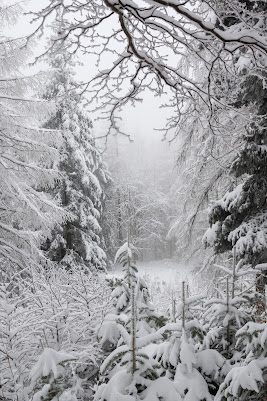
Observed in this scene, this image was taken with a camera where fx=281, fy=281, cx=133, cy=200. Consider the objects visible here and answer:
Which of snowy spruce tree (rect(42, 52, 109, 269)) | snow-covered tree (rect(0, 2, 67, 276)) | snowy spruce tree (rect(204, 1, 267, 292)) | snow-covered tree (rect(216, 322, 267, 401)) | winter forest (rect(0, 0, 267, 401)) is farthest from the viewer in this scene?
snowy spruce tree (rect(42, 52, 109, 269))

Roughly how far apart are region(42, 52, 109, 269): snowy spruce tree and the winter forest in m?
0.07

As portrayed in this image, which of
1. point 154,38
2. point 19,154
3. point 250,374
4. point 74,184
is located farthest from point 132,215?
point 74,184

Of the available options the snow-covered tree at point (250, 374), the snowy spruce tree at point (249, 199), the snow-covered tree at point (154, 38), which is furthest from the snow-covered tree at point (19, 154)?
the snow-covered tree at point (250, 374)

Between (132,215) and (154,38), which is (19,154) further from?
(154,38)

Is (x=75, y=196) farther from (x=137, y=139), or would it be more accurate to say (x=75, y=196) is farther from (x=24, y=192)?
(x=137, y=139)

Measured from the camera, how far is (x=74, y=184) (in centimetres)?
1259

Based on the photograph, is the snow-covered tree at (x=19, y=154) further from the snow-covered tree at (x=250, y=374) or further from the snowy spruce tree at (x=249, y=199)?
the snow-covered tree at (x=250, y=374)

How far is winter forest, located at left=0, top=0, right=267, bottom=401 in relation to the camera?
2084mm

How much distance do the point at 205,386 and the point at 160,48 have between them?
131 inches

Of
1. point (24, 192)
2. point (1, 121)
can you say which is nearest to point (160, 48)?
point (1, 121)

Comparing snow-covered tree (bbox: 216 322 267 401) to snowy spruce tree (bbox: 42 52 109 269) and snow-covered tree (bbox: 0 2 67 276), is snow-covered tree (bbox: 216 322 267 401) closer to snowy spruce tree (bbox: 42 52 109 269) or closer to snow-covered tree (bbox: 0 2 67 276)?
snow-covered tree (bbox: 0 2 67 276)

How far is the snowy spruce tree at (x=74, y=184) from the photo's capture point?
11836 mm

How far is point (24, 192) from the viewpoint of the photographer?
7.34 m

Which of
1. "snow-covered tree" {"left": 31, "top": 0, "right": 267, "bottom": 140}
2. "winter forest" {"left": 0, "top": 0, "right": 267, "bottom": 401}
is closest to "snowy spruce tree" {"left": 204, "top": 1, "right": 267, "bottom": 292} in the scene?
"winter forest" {"left": 0, "top": 0, "right": 267, "bottom": 401}
